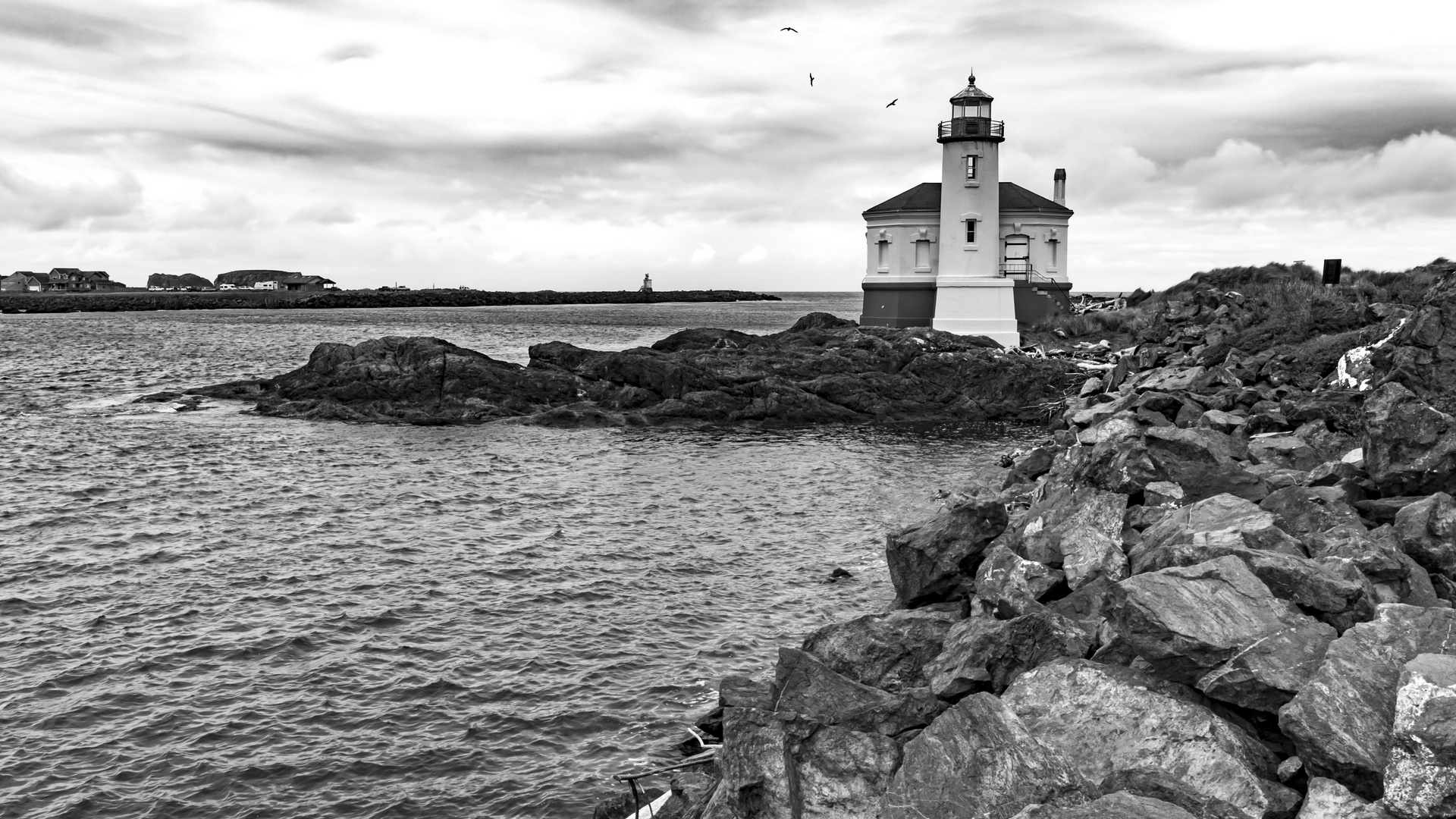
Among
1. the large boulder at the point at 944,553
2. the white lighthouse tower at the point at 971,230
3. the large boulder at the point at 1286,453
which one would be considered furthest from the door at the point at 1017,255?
the large boulder at the point at 944,553

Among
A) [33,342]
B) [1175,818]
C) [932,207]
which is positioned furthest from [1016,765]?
[33,342]

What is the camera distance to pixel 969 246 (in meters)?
49.4

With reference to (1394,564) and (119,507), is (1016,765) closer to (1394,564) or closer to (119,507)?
(1394,564)

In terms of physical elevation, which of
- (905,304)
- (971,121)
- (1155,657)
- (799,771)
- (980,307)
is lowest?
(799,771)

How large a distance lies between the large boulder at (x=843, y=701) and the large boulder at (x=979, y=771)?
3.83ft

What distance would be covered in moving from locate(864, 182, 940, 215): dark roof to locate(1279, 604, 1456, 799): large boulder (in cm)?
4579

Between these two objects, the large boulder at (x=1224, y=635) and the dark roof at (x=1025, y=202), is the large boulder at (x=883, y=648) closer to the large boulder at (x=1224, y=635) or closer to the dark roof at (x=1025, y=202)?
the large boulder at (x=1224, y=635)

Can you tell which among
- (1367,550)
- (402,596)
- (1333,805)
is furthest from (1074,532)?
(402,596)

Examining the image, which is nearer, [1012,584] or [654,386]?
[1012,584]

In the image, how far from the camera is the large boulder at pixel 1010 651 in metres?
8.48

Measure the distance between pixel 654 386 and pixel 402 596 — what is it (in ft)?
71.6

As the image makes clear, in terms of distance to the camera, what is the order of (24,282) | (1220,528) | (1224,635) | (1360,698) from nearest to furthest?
(1360,698)
(1224,635)
(1220,528)
(24,282)

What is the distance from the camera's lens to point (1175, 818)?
5637 millimetres

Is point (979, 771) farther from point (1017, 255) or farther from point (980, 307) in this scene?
point (1017, 255)
